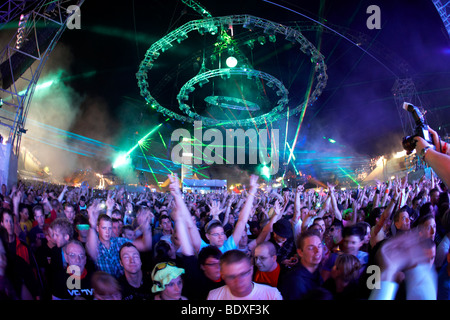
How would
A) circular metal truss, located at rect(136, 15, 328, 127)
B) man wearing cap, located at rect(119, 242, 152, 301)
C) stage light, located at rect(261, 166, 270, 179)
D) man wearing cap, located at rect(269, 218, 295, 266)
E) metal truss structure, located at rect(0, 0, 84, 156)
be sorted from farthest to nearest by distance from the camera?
stage light, located at rect(261, 166, 270, 179) < circular metal truss, located at rect(136, 15, 328, 127) < metal truss structure, located at rect(0, 0, 84, 156) < man wearing cap, located at rect(269, 218, 295, 266) < man wearing cap, located at rect(119, 242, 152, 301)

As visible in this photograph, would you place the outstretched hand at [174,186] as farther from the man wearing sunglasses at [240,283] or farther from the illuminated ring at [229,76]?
the illuminated ring at [229,76]

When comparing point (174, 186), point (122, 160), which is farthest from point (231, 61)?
point (122, 160)

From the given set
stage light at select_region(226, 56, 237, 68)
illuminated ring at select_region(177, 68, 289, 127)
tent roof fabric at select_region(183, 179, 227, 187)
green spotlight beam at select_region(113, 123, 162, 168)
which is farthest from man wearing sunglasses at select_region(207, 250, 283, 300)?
tent roof fabric at select_region(183, 179, 227, 187)

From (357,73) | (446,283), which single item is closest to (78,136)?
(357,73)

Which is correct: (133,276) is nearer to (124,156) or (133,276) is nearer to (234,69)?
(234,69)

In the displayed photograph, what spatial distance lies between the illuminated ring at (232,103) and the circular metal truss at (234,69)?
1.07m

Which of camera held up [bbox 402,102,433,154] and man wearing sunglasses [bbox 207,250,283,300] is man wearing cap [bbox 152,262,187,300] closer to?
man wearing sunglasses [bbox 207,250,283,300]

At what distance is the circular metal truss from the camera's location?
12.5m

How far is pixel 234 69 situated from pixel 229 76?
2.24 ft

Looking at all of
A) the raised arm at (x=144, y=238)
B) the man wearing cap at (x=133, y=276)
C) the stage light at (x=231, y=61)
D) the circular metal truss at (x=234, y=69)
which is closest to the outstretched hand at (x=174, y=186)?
the man wearing cap at (x=133, y=276)

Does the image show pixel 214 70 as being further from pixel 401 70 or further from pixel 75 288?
pixel 75 288

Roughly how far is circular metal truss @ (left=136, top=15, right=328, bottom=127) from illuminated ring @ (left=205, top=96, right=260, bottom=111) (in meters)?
1.07

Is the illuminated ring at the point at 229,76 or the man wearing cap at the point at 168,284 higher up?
the illuminated ring at the point at 229,76

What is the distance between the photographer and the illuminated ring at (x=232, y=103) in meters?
19.3
